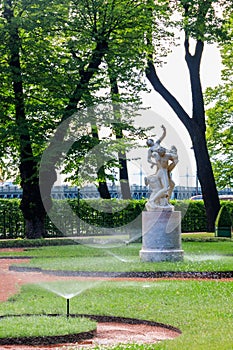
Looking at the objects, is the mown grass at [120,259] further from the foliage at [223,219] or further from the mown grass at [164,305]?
the foliage at [223,219]

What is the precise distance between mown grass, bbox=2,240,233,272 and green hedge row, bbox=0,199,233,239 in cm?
640

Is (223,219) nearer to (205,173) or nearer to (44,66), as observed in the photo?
(205,173)

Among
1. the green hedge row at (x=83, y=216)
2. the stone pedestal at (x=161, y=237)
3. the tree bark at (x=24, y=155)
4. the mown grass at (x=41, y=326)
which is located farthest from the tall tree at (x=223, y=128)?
the mown grass at (x=41, y=326)

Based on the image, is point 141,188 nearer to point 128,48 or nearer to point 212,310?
point 128,48

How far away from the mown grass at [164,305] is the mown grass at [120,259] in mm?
2163

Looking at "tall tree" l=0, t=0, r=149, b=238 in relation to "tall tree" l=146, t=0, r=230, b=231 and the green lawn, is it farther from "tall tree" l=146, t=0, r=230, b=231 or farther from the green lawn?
the green lawn

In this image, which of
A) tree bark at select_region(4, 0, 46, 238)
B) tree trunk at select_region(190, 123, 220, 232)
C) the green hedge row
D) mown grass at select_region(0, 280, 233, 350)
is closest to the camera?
mown grass at select_region(0, 280, 233, 350)

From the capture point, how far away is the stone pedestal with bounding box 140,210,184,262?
18906 millimetres

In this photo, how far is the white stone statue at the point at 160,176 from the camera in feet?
63.9

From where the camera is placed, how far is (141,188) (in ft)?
111

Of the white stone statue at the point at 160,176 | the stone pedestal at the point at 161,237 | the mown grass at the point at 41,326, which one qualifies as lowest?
the mown grass at the point at 41,326

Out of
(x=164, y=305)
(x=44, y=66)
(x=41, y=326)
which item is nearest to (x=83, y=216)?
(x=44, y=66)

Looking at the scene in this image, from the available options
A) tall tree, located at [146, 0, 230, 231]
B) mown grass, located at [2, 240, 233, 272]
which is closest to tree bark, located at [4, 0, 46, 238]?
mown grass, located at [2, 240, 233, 272]

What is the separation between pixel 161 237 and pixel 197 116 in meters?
15.1
